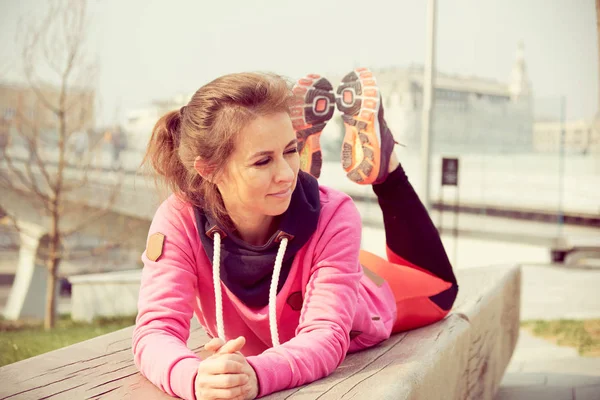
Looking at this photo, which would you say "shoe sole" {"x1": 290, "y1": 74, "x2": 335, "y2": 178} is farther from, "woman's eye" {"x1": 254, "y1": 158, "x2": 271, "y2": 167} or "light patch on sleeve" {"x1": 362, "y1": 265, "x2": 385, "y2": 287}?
"woman's eye" {"x1": 254, "y1": 158, "x2": 271, "y2": 167}

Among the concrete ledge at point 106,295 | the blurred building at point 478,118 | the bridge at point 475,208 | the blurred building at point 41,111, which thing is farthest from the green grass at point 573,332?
the blurred building at point 478,118

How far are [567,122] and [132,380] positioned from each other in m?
16.4

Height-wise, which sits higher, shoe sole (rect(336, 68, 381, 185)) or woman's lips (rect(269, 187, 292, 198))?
shoe sole (rect(336, 68, 381, 185))

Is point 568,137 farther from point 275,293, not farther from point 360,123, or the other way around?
point 275,293

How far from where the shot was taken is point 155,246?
1.68 metres

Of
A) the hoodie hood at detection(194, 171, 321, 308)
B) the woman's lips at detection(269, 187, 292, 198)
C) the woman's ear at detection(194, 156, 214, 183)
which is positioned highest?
the woman's ear at detection(194, 156, 214, 183)

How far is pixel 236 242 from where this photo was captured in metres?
1.67

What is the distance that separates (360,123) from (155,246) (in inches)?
39.1

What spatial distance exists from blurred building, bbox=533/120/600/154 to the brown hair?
15.6 metres

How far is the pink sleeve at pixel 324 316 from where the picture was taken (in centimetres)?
141

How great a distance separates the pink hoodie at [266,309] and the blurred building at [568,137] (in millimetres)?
15456

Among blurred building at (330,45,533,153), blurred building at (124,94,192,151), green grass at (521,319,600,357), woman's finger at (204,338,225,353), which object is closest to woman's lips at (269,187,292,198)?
woman's finger at (204,338,225,353)

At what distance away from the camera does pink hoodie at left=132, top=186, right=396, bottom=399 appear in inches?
56.1

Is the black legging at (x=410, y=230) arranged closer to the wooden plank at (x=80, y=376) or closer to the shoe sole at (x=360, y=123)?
the shoe sole at (x=360, y=123)
